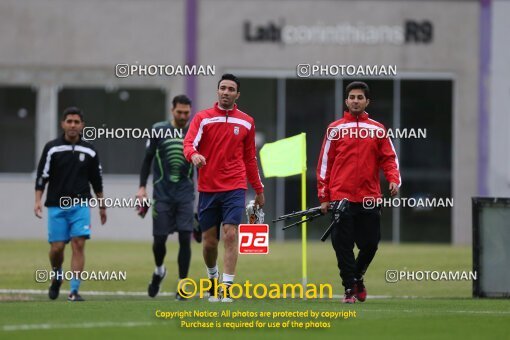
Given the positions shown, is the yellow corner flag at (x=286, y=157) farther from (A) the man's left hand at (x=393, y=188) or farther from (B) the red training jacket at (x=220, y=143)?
(A) the man's left hand at (x=393, y=188)

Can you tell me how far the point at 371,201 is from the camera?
13203 mm

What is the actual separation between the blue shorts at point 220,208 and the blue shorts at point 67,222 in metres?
1.96

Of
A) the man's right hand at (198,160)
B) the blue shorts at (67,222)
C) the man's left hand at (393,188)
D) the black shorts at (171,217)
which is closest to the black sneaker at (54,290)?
the blue shorts at (67,222)

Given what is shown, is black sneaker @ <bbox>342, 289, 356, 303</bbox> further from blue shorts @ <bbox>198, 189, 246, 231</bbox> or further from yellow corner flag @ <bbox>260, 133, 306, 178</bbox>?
yellow corner flag @ <bbox>260, 133, 306, 178</bbox>

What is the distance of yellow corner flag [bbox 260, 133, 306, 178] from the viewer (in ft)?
47.7

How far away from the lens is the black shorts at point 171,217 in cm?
1522

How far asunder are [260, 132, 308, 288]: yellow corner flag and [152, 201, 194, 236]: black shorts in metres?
1.09

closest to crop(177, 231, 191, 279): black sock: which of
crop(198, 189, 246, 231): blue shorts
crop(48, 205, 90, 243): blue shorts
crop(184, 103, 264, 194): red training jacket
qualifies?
crop(48, 205, 90, 243): blue shorts

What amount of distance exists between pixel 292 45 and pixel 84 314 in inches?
814

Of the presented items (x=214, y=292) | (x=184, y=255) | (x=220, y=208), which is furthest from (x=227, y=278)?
(x=184, y=255)

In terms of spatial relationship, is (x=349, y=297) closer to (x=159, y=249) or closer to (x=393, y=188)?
(x=393, y=188)

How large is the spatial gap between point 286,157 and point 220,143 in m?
1.61

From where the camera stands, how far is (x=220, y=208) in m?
13.4

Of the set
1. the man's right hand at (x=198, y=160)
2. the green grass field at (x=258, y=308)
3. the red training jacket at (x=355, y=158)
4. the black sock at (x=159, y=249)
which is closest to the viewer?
the green grass field at (x=258, y=308)
